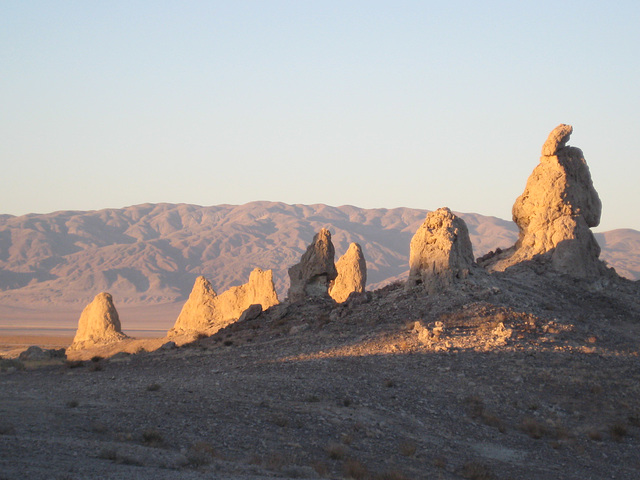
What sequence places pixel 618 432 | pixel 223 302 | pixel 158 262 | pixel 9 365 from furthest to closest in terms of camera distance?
pixel 158 262
pixel 223 302
pixel 9 365
pixel 618 432

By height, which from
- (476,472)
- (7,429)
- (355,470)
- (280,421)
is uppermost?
(7,429)

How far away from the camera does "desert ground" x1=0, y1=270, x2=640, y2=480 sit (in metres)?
12.2

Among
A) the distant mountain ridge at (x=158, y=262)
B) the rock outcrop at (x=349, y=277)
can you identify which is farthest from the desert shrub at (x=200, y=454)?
the distant mountain ridge at (x=158, y=262)

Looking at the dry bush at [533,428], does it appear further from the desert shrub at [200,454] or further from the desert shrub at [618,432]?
the desert shrub at [200,454]

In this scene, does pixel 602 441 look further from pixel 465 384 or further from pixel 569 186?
pixel 569 186

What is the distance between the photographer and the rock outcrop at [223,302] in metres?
41.9

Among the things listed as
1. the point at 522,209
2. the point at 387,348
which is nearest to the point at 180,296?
the point at 522,209

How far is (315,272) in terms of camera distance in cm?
3094

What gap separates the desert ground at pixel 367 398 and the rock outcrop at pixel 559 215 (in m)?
2.75

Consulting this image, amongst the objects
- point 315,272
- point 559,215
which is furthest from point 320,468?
point 559,215

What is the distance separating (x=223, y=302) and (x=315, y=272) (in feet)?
45.8

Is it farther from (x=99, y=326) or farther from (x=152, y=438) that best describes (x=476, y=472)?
(x=99, y=326)

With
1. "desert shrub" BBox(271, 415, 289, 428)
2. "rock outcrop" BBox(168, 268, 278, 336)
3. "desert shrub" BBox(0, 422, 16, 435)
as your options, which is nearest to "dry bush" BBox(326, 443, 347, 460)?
"desert shrub" BBox(271, 415, 289, 428)

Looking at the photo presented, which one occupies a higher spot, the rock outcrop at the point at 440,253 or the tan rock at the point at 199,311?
the rock outcrop at the point at 440,253
